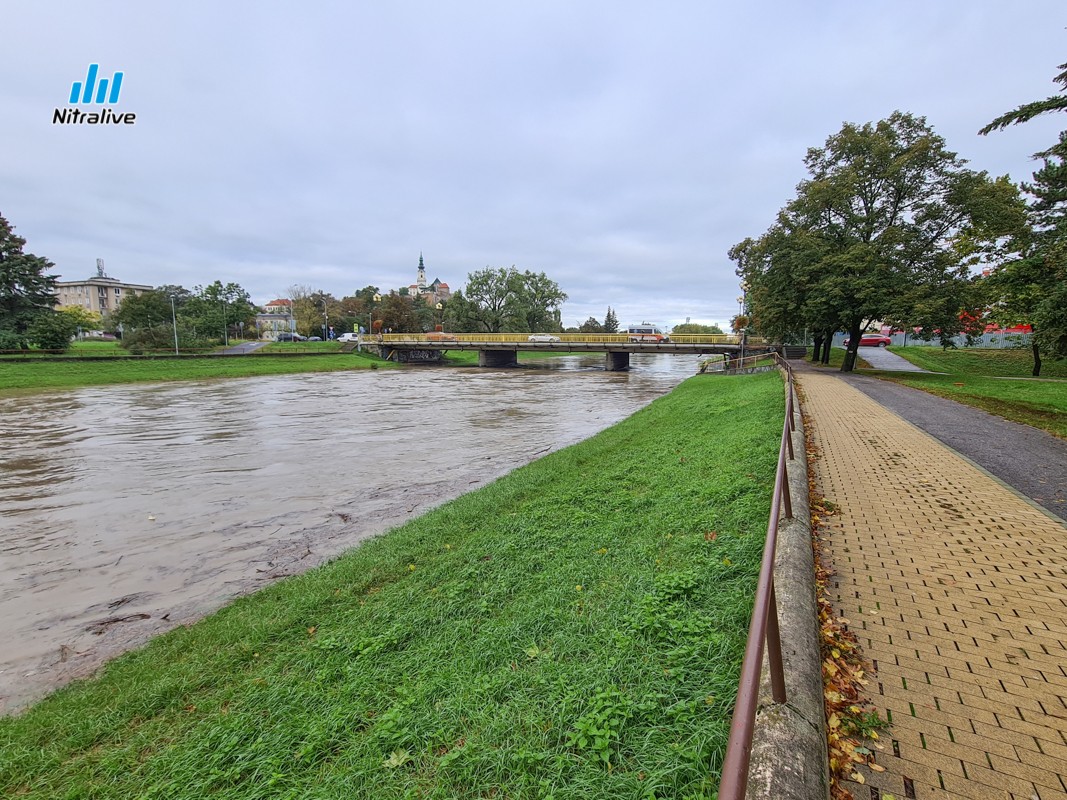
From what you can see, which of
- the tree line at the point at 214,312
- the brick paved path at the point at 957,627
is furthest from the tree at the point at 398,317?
the brick paved path at the point at 957,627

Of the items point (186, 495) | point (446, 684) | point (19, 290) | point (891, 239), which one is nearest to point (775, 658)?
point (446, 684)

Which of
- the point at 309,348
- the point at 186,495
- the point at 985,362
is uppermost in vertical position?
the point at 309,348

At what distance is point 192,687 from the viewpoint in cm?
383

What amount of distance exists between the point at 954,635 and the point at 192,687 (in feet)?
19.1

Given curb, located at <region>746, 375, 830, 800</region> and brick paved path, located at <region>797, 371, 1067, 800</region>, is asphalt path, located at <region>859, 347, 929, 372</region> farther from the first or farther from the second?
curb, located at <region>746, 375, 830, 800</region>

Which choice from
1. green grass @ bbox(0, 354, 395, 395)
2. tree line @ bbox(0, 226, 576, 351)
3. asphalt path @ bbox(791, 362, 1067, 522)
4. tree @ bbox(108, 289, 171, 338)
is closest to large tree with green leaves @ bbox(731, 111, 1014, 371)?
asphalt path @ bbox(791, 362, 1067, 522)

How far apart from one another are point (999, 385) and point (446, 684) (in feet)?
87.1

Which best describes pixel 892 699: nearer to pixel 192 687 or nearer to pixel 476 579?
pixel 476 579

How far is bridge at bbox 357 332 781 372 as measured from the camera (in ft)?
152

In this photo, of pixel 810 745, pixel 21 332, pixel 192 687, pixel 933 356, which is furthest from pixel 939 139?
pixel 21 332

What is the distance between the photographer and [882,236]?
83.6ft

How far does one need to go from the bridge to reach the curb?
127ft

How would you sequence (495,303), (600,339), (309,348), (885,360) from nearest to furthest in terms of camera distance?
(885,360) → (600,339) → (309,348) → (495,303)

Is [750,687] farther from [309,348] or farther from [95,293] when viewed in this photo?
[95,293]
